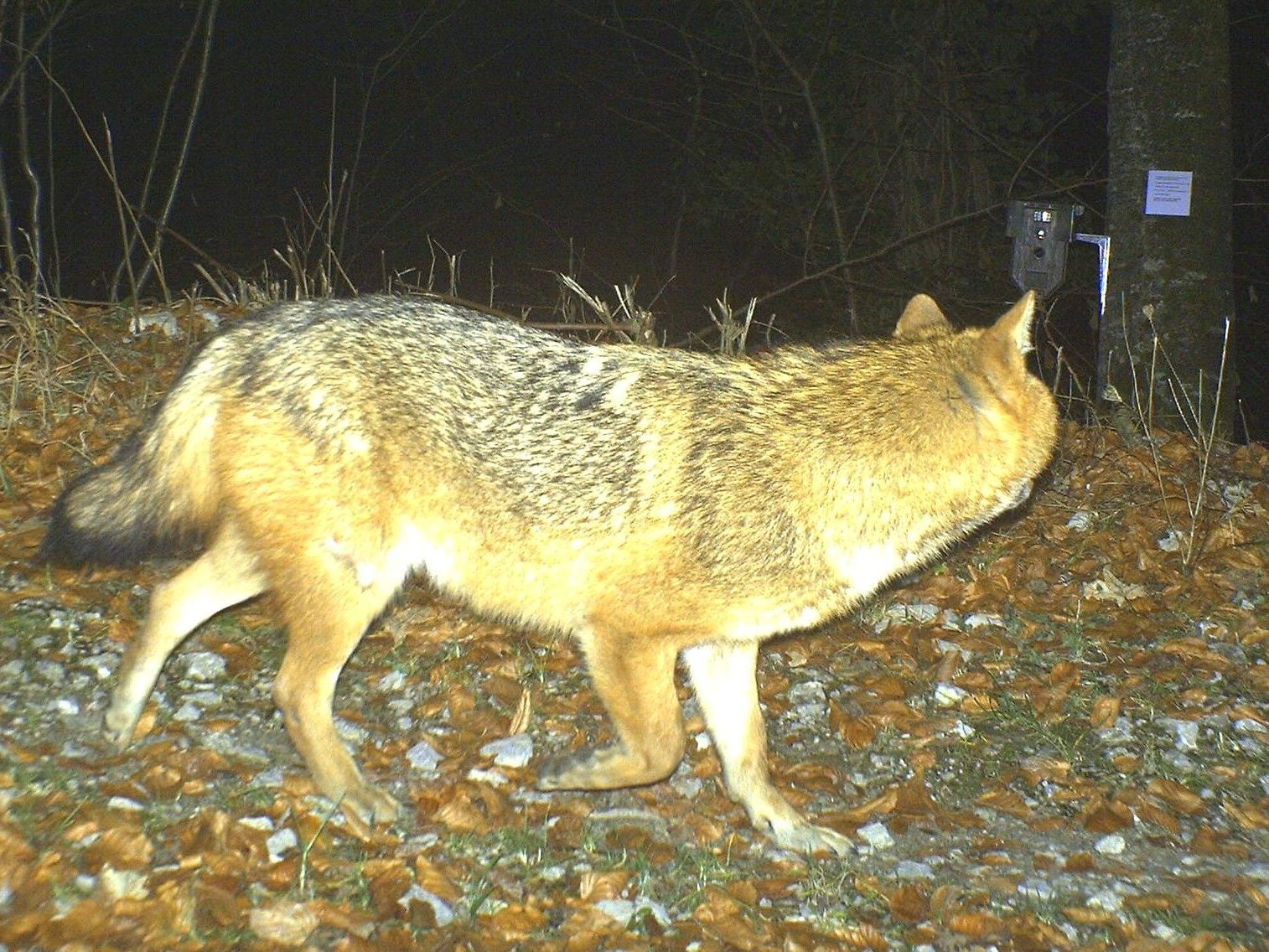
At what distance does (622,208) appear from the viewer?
2481cm

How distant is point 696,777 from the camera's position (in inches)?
197

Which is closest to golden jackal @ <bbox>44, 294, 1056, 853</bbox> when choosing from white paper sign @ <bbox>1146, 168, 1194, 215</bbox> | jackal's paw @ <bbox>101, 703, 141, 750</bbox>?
jackal's paw @ <bbox>101, 703, 141, 750</bbox>

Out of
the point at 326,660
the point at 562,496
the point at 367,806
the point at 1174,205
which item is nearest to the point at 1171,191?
the point at 1174,205

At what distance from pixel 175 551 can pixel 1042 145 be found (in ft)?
43.2

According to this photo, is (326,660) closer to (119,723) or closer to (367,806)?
(367,806)

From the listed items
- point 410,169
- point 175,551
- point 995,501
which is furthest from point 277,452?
point 410,169

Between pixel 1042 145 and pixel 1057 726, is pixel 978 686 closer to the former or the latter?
pixel 1057 726

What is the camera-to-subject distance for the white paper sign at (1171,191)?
843 centimetres

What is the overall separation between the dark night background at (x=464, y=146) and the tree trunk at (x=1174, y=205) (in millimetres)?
7318

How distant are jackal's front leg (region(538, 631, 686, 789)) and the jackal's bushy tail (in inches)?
61.6

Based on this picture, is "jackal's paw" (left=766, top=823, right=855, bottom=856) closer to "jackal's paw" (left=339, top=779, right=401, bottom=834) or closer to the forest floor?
the forest floor

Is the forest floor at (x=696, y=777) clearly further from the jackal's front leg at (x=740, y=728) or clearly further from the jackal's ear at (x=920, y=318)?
the jackal's ear at (x=920, y=318)

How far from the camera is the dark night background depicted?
17891 mm

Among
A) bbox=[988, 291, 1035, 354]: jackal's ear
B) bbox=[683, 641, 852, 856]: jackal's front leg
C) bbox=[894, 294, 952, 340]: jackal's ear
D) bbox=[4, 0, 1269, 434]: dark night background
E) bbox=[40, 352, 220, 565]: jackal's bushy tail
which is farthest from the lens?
bbox=[4, 0, 1269, 434]: dark night background
